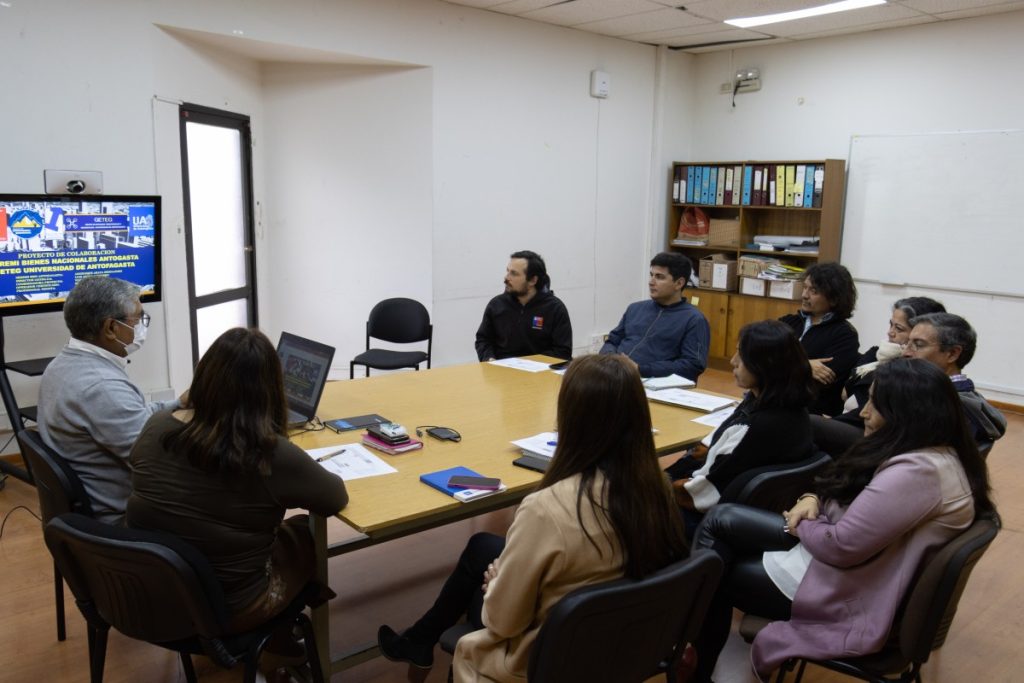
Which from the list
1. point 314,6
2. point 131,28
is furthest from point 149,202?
point 314,6

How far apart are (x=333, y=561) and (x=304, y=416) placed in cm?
82

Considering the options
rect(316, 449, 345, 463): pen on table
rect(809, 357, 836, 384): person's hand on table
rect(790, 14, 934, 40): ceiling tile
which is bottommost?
rect(316, 449, 345, 463): pen on table

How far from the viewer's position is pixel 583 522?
5.21 ft

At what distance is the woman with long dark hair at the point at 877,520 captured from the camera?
1.91 metres

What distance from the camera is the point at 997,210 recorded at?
576 centimetres

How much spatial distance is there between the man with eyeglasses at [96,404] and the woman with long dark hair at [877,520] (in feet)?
5.98

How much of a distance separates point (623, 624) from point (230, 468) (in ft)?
3.14

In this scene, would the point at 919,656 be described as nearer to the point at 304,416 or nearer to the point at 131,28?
the point at 304,416

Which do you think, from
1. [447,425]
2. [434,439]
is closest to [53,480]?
[434,439]

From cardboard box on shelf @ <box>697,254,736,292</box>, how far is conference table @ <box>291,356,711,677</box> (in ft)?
10.9

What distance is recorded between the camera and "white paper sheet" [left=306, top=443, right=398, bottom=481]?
2.38m

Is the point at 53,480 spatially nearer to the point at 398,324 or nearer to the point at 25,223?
the point at 25,223

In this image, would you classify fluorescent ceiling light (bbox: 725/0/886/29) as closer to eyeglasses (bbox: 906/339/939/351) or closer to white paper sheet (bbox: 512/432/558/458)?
eyeglasses (bbox: 906/339/939/351)

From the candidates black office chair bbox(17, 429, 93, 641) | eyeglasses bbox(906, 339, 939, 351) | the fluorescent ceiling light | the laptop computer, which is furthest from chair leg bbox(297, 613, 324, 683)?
the fluorescent ceiling light
